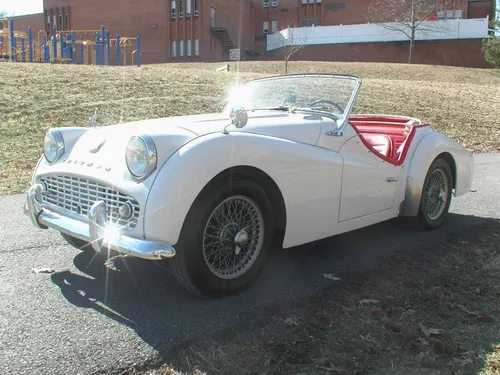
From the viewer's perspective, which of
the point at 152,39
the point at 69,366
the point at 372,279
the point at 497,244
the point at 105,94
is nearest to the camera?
the point at 69,366

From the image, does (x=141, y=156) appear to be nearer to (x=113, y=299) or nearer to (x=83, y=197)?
(x=83, y=197)

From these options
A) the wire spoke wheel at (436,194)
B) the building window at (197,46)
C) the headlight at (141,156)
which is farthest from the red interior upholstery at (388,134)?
the building window at (197,46)

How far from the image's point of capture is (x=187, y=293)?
3.24 meters

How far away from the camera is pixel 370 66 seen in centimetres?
3422

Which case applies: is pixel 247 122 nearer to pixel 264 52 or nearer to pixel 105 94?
pixel 105 94

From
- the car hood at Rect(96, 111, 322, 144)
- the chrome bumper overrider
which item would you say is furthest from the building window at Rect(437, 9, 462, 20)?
the chrome bumper overrider

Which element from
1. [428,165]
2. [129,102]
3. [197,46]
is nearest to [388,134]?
[428,165]

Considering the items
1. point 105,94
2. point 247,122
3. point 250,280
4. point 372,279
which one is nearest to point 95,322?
point 250,280

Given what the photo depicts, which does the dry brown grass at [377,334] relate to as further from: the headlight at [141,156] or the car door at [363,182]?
the headlight at [141,156]

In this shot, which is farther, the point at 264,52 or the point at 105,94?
the point at 264,52

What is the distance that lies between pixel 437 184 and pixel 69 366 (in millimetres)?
3991

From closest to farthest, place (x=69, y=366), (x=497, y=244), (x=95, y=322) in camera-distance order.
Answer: (x=69, y=366) → (x=95, y=322) → (x=497, y=244)

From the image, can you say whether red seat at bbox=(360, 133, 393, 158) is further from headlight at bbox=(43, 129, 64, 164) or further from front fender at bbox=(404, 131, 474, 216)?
headlight at bbox=(43, 129, 64, 164)

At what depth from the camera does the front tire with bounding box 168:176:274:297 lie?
288 centimetres
